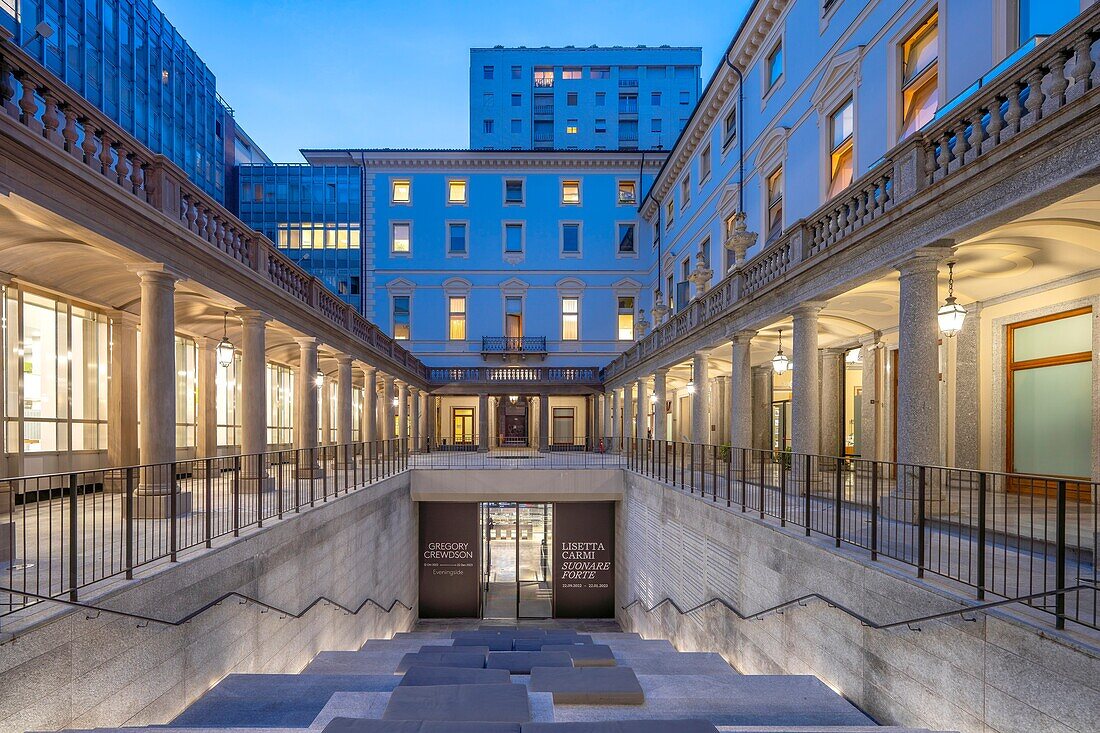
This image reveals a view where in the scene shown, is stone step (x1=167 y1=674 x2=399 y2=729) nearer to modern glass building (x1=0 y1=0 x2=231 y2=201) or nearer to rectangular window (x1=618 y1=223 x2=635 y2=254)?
modern glass building (x1=0 y1=0 x2=231 y2=201)

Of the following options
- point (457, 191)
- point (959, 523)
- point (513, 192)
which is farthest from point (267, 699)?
point (513, 192)

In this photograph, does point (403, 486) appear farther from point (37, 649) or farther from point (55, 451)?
point (37, 649)

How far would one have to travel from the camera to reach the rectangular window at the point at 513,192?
3759cm

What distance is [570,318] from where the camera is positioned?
37.6 meters

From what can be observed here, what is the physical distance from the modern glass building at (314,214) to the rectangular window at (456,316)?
5743 millimetres

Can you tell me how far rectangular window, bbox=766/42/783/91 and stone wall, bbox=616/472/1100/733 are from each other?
12.8 m

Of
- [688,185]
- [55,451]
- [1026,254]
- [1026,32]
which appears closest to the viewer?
[1026,32]

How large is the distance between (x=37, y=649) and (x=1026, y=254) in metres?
13.1

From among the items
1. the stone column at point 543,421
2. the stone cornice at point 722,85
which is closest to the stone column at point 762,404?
the stone cornice at point 722,85

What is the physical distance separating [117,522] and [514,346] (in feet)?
93.2

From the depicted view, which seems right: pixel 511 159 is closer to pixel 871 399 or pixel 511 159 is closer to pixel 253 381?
pixel 871 399

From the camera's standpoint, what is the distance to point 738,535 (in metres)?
9.86

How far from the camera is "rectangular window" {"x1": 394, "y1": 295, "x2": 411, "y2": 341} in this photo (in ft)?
122

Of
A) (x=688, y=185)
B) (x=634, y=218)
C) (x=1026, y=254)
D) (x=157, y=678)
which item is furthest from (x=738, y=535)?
(x=634, y=218)
